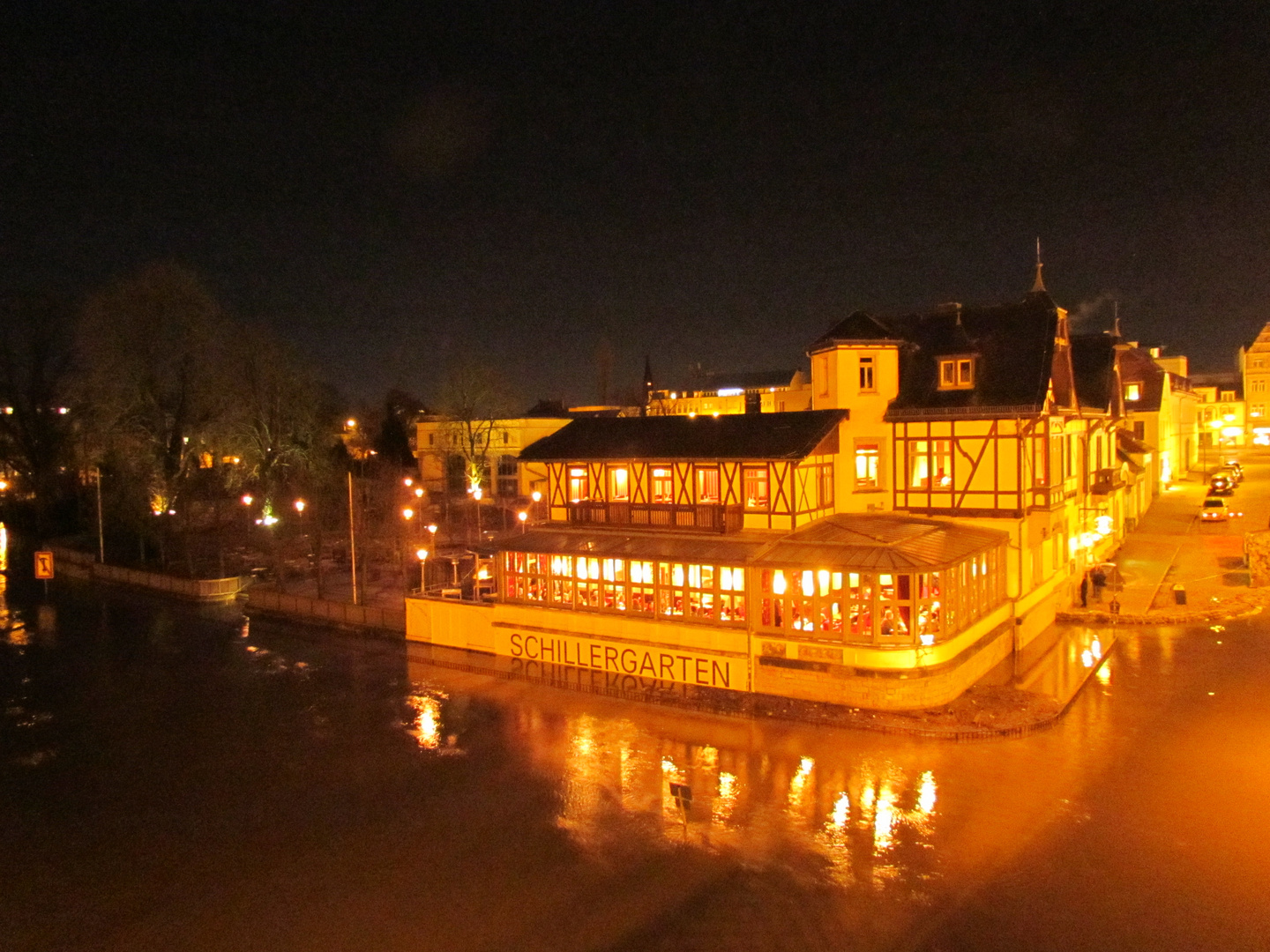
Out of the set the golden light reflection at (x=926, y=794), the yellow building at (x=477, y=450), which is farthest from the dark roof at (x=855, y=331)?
the yellow building at (x=477, y=450)

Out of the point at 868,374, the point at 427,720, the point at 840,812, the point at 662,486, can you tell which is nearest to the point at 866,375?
the point at 868,374

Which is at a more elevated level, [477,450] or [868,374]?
[868,374]

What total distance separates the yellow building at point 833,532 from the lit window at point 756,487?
0.05 metres

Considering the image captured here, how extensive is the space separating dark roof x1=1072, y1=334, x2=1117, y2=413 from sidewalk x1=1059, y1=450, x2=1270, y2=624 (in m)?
5.49

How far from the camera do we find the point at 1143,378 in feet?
132

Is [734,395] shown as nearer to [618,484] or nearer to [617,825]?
[618,484]

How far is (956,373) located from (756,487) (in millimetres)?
6462

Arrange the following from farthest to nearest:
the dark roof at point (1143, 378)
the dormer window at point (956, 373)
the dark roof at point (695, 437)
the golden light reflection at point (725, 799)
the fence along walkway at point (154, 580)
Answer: the dark roof at point (1143, 378), the fence along walkway at point (154, 580), the dormer window at point (956, 373), the dark roof at point (695, 437), the golden light reflection at point (725, 799)

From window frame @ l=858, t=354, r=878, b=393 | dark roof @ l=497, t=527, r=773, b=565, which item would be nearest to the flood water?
dark roof @ l=497, t=527, r=773, b=565

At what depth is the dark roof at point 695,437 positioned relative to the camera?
19.4 metres

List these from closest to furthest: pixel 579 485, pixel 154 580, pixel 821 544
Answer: pixel 821 544 < pixel 579 485 < pixel 154 580

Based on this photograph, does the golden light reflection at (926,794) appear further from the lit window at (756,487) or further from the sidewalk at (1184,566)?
the sidewalk at (1184,566)

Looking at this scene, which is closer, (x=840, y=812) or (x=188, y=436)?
(x=840, y=812)

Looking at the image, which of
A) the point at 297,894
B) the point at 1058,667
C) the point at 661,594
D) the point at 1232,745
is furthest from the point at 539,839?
the point at 1058,667
